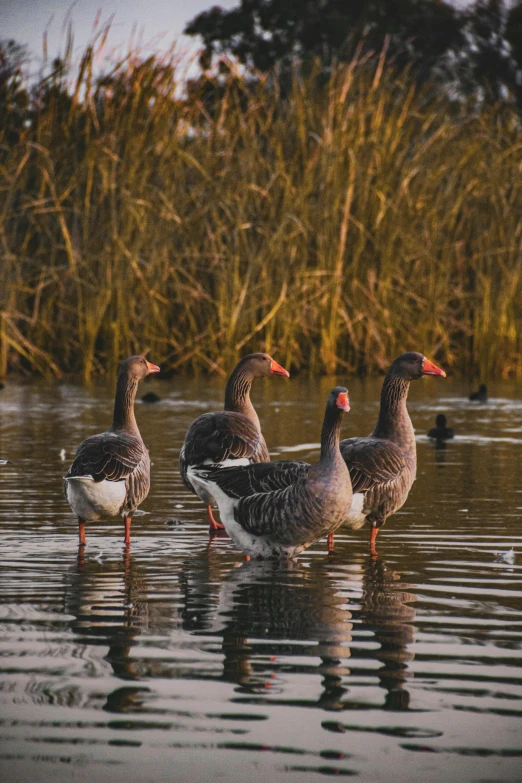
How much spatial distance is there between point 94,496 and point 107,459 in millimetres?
233

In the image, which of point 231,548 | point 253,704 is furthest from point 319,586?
point 253,704

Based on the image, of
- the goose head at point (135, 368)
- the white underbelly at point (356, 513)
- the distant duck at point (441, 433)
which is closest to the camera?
the white underbelly at point (356, 513)

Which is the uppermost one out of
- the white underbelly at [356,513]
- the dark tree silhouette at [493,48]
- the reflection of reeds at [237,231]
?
the dark tree silhouette at [493,48]

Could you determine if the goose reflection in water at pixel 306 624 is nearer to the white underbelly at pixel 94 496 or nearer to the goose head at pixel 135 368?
the white underbelly at pixel 94 496

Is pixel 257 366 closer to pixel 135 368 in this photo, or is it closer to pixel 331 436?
pixel 135 368

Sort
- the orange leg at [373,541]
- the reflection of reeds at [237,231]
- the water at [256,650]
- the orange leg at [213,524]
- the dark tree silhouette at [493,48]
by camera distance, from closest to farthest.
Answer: the water at [256,650] < the orange leg at [373,541] < the orange leg at [213,524] < the reflection of reeds at [237,231] < the dark tree silhouette at [493,48]

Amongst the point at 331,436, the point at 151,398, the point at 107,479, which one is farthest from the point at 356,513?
the point at 151,398

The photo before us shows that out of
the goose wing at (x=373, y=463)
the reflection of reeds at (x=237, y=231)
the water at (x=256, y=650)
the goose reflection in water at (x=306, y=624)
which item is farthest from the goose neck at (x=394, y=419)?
the reflection of reeds at (x=237, y=231)

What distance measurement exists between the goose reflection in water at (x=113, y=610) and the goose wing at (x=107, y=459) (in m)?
0.46

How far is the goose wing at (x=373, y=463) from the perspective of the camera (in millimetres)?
8023

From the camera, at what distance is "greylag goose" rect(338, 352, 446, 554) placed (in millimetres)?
8016

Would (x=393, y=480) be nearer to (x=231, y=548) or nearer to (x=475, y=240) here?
(x=231, y=548)

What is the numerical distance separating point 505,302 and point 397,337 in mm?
1835

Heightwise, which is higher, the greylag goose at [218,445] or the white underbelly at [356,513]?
the greylag goose at [218,445]
